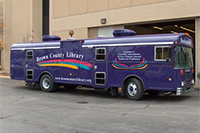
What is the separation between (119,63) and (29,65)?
20.1 ft

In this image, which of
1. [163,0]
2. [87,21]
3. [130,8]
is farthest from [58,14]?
[163,0]

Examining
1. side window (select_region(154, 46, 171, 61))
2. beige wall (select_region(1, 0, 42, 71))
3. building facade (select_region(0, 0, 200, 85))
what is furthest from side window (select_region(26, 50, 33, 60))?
beige wall (select_region(1, 0, 42, 71))

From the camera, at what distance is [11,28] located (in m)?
29.8

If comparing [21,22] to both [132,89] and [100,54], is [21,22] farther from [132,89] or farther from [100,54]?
[132,89]

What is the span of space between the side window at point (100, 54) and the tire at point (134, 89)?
1.69 m

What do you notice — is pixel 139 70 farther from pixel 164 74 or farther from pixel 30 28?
pixel 30 28

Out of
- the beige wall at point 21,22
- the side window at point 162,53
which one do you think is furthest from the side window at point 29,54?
the beige wall at point 21,22

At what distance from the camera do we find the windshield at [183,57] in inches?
388

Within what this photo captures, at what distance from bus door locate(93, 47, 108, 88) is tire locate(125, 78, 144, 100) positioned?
3.93 ft

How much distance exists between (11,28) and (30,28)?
12.4 ft

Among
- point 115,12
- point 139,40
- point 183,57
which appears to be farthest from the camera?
point 115,12

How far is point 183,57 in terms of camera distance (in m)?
10.3

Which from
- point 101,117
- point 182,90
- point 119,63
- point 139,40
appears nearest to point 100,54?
point 119,63

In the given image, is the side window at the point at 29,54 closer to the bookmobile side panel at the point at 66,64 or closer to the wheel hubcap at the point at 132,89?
the bookmobile side panel at the point at 66,64
